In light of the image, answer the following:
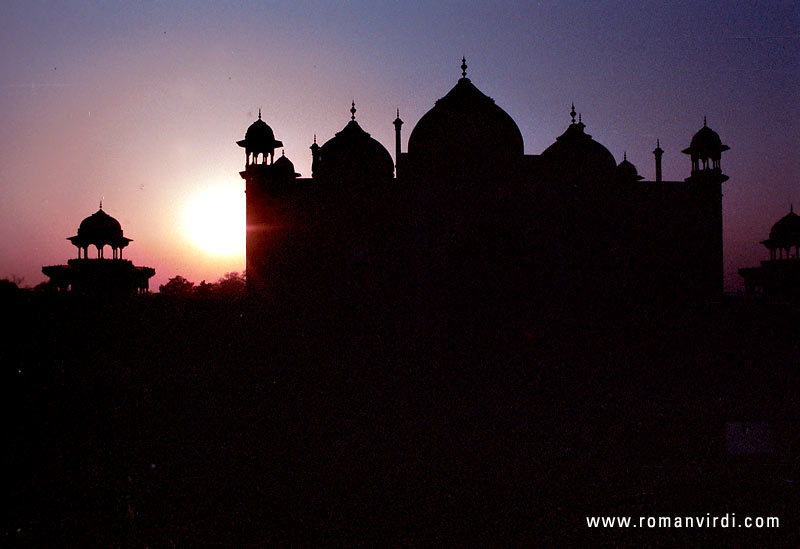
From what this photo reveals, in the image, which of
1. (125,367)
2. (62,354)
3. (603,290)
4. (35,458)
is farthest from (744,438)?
(62,354)

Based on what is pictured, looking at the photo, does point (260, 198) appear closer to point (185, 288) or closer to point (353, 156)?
point (353, 156)

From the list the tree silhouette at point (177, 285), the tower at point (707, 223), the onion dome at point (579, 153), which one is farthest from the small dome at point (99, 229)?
the tower at point (707, 223)

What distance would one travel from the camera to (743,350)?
1115cm

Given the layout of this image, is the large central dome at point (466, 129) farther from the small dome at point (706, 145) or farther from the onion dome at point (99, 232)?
the onion dome at point (99, 232)

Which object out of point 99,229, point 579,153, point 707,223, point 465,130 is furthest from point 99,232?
point 707,223

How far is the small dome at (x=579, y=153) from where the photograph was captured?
61.9 ft

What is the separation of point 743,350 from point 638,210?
6.43 m

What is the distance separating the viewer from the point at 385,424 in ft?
29.6

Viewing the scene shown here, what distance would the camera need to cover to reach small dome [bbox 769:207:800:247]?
25.0m

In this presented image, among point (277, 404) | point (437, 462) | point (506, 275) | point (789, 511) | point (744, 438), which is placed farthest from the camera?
point (506, 275)

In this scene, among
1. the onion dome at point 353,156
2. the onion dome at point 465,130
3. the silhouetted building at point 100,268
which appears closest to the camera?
the onion dome at point 465,130

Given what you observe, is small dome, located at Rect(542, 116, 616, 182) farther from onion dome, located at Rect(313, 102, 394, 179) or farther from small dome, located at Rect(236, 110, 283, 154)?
small dome, located at Rect(236, 110, 283, 154)

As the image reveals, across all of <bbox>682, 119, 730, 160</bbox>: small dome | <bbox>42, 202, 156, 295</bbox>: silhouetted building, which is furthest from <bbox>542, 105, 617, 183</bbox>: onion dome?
<bbox>42, 202, 156, 295</bbox>: silhouetted building

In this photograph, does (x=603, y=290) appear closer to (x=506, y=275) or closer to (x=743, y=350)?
(x=506, y=275)
